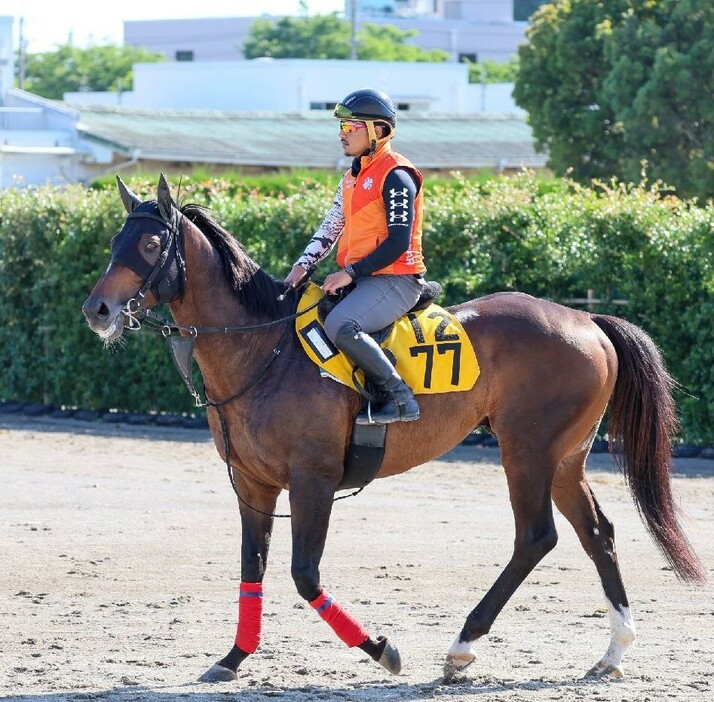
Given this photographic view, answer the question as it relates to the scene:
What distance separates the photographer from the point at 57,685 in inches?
228

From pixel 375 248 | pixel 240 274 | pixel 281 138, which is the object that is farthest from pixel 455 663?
pixel 281 138

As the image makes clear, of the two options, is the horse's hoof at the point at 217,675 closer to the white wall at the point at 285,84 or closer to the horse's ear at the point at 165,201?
the horse's ear at the point at 165,201

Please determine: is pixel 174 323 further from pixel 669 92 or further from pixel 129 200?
pixel 669 92

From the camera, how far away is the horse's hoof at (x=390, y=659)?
19.6 feet

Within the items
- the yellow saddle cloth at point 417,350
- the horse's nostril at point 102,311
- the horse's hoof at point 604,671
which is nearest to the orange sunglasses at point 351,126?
the yellow saddle cloth at point 417,350

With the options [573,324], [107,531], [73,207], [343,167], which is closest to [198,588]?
[107,531]

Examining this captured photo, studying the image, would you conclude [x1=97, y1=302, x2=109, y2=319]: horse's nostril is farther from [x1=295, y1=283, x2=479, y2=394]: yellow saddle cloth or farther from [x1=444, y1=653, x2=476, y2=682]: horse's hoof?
[x1=444, y1=653, x2=476, y2=682]: horse's hoof

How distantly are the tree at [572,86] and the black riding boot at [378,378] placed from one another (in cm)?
1737

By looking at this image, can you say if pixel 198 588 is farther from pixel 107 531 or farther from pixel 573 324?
pixel 573 324

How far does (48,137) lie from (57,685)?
94.2 ft

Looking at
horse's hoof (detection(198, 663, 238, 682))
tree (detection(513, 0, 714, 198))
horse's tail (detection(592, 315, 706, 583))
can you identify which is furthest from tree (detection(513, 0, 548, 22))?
horse's hoof (detection(198, 663, 238, 682))

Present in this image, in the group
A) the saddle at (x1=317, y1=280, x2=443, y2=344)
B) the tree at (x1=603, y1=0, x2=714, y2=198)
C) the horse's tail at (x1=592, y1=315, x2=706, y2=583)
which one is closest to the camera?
the saddle at (x1=317, y1=280, x2=443, y2=344)

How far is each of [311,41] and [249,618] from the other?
225 ft

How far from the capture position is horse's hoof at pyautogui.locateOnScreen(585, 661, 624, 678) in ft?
20.0
